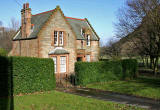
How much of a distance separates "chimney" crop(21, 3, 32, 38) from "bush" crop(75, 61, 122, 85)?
10.8m

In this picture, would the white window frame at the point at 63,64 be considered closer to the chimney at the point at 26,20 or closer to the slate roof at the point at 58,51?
the slate roof at the point at 58,51

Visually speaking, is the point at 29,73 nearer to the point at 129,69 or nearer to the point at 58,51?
the point at 58,51

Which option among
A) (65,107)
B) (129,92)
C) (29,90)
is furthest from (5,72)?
(129,92)

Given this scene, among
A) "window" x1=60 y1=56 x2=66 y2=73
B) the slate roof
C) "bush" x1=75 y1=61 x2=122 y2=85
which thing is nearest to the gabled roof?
the slate roof

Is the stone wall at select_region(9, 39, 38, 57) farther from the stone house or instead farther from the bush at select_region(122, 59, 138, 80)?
the bush at select_region(122, 59, 138, 80)

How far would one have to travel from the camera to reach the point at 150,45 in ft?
93.7

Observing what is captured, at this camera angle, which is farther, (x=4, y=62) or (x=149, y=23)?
(x=149, y=23)

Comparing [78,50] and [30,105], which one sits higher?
[78,50]

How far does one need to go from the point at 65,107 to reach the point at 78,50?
20.0 m

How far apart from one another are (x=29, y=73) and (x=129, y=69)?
14.6 metres

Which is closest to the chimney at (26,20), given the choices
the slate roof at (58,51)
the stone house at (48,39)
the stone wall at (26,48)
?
the stone house at (48,39)

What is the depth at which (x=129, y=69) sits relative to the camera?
967 inches

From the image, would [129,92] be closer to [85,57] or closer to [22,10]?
[85,57]

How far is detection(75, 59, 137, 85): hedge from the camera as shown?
19062 millimetres
